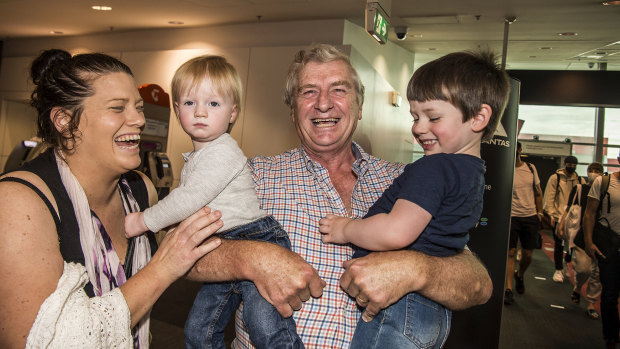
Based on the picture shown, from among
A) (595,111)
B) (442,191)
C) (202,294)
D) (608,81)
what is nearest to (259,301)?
(202,294)

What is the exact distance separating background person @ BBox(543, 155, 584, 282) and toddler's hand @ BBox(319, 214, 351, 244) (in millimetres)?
6998

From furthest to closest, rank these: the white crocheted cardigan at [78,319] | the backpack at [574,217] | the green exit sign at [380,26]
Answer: the backpack at [574,217]
the green exit sign at [380,26]
the white crocheted cardigan at [78,319]

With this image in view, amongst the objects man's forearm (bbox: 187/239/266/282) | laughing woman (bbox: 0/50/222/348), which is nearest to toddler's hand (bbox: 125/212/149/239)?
laughing woman (bbox: 0/50/222/348)

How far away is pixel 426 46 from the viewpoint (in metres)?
8.88

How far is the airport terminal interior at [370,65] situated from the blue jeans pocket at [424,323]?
2.63m

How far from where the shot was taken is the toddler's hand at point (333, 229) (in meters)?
1.49

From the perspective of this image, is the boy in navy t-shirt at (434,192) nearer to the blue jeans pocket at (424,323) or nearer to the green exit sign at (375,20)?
the blue jeans pocket at (424,323)

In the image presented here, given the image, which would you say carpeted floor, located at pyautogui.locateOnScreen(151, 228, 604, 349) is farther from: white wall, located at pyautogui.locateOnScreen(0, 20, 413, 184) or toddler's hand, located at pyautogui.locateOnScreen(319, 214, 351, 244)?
toddler's hand, located at pyautogui.locateOnScreen(319, 214, 351, 244)

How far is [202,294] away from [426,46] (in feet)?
27.9

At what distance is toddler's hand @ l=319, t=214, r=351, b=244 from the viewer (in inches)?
58.5

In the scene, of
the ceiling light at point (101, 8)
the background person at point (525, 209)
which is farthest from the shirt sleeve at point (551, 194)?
the ceiling light at point (101, 8)

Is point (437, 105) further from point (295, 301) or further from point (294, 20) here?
point (294, 20)

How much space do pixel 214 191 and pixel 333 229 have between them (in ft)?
1.51

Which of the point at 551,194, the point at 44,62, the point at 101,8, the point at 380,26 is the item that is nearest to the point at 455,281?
the point at 44,62
